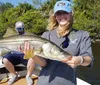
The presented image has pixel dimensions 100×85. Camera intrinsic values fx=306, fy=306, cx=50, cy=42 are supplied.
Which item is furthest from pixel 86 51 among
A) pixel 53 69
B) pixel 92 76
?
pixel 92 76

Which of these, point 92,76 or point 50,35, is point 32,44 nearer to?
point 50,35

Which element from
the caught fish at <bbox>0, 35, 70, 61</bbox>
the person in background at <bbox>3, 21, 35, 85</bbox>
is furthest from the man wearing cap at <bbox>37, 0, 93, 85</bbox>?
the person in background at <bbox>3, 21, 35, 85</bbox>

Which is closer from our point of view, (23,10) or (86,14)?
(86,14)

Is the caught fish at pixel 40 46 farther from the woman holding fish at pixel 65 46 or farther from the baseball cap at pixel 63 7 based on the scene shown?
the baseball cap at pixel 63 7

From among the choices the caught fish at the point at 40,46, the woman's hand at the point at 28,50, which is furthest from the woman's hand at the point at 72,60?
the woman's hand at the point at 28,50

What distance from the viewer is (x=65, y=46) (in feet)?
8.18

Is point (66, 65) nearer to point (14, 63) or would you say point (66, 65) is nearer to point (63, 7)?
point (63, 7)

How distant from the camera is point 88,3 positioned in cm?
4112

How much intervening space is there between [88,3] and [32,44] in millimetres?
39413

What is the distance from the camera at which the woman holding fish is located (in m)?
2.45

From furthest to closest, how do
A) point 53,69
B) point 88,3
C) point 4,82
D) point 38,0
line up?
point 38,0
point 88,3
point 4,82
point 53,69

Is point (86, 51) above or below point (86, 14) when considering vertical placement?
above

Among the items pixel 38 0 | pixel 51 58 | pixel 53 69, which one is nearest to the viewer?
pixel 51 58

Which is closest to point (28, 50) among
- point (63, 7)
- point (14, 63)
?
point (63, 7)
